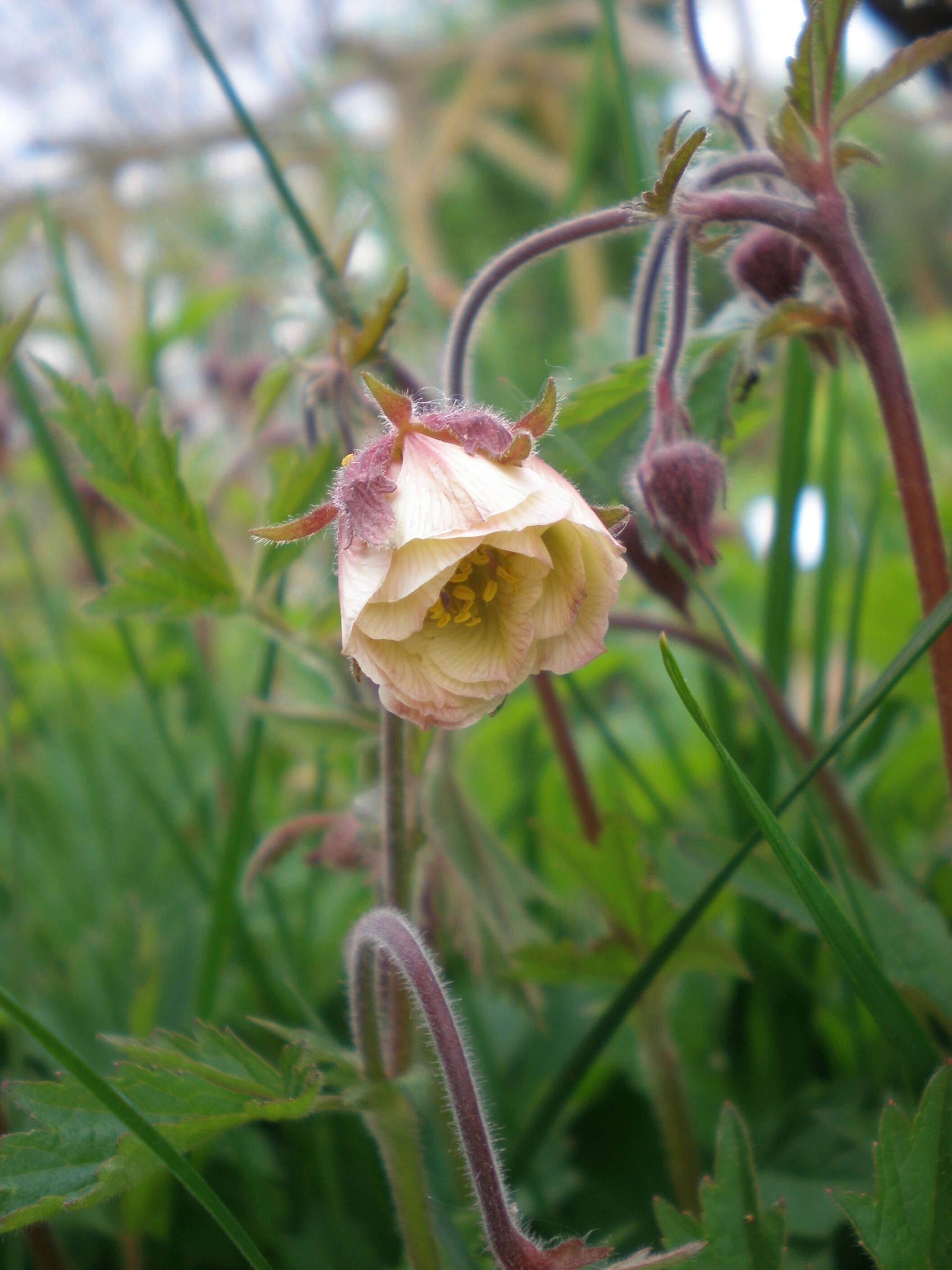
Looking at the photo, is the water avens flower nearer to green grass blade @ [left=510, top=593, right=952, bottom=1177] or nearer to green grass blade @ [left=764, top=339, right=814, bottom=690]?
green grass blade @ [left=510, top=593, right=952, bottom=1177]

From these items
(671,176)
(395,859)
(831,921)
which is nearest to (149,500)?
(395,859)

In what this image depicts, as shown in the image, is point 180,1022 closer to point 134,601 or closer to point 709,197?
point 134,601

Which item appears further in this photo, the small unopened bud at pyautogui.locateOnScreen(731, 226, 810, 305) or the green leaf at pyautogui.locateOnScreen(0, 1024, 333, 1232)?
the small unopened bud at pyautogui.locateOnScreen(731, 226, 810, 305)

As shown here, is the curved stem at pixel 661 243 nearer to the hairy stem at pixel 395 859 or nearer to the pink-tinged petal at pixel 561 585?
the pink-tinged petal at pixel 561 585

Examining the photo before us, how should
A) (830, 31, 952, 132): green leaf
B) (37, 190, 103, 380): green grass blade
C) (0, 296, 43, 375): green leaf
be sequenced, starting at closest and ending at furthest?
(830, 31, 952, 132): green leaf < (0, 296, 43, 375): green leaf < (37, 190, 103, 380): green grass blade

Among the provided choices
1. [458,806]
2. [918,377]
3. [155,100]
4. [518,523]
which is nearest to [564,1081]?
[458,806]

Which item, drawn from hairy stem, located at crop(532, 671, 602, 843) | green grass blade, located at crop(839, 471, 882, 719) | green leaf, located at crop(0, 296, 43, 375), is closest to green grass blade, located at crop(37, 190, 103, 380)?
green leaf, located at crop(0, 296, 43, 375)
